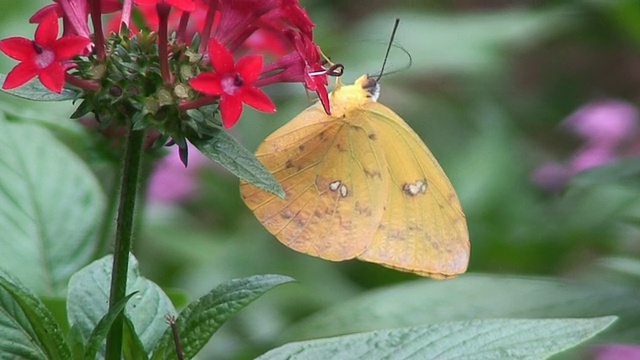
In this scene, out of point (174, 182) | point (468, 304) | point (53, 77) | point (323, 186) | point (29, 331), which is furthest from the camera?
point (174, 182)

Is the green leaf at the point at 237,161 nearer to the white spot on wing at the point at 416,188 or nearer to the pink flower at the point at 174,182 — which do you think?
the white spot on wing at the point at 416,188

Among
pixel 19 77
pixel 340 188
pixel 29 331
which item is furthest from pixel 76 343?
pixel 340 188

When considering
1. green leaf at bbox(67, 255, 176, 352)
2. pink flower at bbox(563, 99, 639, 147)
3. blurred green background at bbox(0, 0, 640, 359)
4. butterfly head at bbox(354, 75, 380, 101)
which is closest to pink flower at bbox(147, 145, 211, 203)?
blurred green background at bbox(0, 0, 640, 359)

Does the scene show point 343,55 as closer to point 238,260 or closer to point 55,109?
point 238,260

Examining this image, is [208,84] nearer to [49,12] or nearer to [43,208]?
[49,12]

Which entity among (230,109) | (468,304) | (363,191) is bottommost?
(468,304)

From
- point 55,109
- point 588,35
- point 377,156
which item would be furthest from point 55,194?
point 588,35
